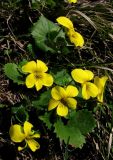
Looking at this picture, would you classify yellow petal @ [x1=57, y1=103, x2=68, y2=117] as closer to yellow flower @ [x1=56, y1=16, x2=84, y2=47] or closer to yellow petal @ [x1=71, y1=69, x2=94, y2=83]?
yellow petal @ [x1=71, y1=69, x2=94, y2=83]

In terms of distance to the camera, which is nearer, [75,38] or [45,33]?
[75,38]

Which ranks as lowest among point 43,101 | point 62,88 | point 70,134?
point 70,134

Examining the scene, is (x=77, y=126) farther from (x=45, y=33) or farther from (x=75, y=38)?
(x=45, y=33)

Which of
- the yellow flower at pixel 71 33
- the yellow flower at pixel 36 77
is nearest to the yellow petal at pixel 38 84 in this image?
the yellow flower at pixel 36 77

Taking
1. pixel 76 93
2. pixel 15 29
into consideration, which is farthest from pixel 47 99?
pixel 15 29

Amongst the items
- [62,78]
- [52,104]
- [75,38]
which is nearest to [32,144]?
[52,104]

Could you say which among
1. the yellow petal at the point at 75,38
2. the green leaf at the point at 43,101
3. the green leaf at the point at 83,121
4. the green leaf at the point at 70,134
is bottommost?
the green leaf at the point at 70,134

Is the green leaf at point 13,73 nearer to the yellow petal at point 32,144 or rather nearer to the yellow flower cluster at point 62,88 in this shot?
the yellow flower cluster at point 62,88
